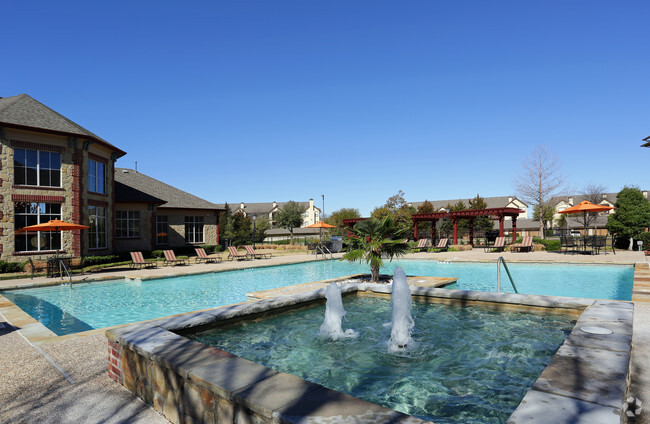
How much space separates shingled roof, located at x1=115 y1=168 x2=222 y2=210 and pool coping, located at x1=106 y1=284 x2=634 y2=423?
22.7 m

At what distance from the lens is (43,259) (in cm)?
1761

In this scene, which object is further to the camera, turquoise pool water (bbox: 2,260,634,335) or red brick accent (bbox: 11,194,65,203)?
red brick accent (bbox: 11,194,65,203)

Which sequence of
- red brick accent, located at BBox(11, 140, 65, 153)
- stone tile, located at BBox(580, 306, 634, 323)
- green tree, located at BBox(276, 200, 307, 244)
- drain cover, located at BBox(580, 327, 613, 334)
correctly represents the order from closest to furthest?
drain cover, located at BBox(580, 327, 613, 334) < stone tile, located at BBox(580, 306, 634, 323) < red brick accent, located at BBox(11, 140, 65, 153) < green tree, located at BBox(276, 200, 307, 244)

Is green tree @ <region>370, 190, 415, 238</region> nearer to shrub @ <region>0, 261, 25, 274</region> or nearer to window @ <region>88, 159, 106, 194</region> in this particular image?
window @ <region>88, 159, 106, 194</region>

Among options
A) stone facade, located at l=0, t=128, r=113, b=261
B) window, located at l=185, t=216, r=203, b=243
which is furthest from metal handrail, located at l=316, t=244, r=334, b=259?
stone facade, located at l=0, t=128, r=113, b=261

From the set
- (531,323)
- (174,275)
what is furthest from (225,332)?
(174,275)

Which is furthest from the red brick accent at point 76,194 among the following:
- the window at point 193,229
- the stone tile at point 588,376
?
the stone tile at point 588,376

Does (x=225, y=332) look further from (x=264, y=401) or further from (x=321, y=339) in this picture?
(x=264, y=401)

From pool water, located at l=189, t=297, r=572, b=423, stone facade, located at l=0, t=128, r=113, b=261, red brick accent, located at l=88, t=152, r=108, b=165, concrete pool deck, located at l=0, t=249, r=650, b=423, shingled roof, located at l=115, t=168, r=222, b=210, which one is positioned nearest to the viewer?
concrete pool deck, located at l=0, t=249, r=650, b=423

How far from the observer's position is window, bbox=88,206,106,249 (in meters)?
20.2

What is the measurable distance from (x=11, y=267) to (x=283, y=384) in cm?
1918

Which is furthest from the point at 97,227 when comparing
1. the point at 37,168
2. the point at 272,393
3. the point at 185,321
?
the point at 272,393

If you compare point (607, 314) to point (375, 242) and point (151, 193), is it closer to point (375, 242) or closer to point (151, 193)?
point (375, 242)

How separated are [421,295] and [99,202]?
19.7m
